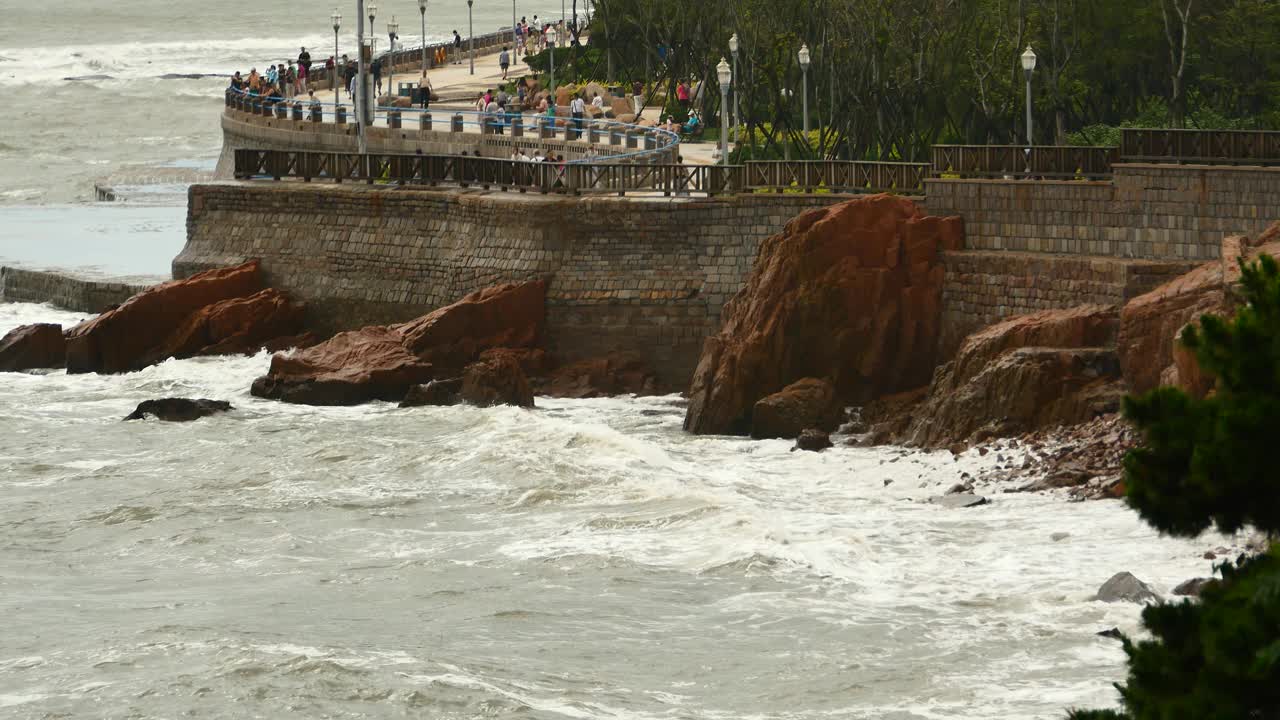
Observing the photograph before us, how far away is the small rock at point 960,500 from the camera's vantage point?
2733 cm

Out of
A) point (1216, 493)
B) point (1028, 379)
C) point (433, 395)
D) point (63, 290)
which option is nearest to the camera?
point (1216, 493)

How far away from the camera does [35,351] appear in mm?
39906

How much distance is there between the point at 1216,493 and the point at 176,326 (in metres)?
31.2

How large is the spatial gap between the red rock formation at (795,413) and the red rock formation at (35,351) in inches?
581

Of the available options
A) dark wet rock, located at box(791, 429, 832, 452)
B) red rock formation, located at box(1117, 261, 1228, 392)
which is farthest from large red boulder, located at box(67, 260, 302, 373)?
red rock formation, located at box(1117, 261, 1228, 392)

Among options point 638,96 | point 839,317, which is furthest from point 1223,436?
point 638,96

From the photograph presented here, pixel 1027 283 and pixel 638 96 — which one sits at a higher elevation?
pixel 638 96

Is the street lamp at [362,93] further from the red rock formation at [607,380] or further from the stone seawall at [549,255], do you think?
the red rock formation at [607,380]

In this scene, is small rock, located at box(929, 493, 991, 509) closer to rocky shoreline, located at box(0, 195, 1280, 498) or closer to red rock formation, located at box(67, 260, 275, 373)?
rocky shoreline, located at box(0, 195, 1280, 498)

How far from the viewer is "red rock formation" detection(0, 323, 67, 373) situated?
131ft

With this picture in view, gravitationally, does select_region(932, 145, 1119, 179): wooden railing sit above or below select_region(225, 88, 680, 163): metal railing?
below

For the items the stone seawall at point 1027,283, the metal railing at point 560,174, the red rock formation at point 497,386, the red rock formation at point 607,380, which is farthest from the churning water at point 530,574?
the metal railing at point 560,174

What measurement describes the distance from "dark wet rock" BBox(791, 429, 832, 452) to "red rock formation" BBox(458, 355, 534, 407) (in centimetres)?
517

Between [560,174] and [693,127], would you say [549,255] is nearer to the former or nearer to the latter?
[560,174]
